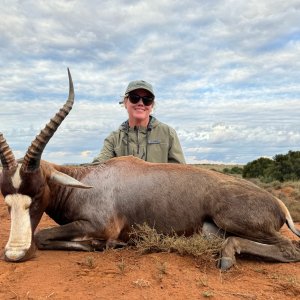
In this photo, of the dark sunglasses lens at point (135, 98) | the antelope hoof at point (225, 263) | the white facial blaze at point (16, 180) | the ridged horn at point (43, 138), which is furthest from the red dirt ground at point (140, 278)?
the dark sunglasses lens at point (135, 98)

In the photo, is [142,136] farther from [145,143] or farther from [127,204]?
[127,204]

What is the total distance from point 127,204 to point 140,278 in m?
1.68

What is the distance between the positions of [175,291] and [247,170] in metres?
23.7

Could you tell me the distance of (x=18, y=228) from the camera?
4.95 meters

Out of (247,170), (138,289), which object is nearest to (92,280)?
(138,289)

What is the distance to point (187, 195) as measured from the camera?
19.3 feet

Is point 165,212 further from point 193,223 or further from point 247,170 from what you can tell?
point 247,170

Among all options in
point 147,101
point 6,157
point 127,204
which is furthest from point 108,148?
point 6,157

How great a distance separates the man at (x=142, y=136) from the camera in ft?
27.0

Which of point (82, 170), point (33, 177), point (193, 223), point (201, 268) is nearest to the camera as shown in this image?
point (201, 268)

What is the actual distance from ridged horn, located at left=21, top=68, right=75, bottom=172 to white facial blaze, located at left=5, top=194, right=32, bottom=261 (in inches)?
15.1

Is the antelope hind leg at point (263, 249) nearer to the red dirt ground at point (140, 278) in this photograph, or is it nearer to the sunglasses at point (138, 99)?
the red dirt ground at point (140, 278)

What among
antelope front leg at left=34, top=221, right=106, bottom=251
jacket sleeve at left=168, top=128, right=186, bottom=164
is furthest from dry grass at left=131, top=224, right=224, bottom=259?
jacket sleeve at left=168, top=128, right=186, bottom=164

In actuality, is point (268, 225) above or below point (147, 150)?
below
